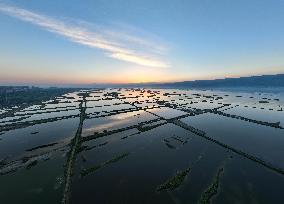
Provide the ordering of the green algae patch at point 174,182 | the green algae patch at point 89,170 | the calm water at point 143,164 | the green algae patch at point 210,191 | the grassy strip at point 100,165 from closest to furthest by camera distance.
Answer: the green algae patch at point 210,191 < the calm water at point 143,164 < the green algae patch at point 174,182 < the green algae patch at point 89,170 < the grassy strip at point 100,165

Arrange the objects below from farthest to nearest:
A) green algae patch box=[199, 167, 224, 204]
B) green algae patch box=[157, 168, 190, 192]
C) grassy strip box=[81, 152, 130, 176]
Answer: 1. grassy strip box=[81, 152, 130, 176]
2. green algae patch box=[157, 168, 190, 192]
3. green algae patch box=[199, 167, 224, 204]

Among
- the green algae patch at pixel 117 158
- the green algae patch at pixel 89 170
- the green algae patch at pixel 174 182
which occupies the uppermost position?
the green algae patch at pixel 174 182

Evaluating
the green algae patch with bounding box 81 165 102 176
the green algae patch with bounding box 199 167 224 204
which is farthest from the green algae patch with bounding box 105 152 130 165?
the green algae patch with bounding box 199 167 224 204

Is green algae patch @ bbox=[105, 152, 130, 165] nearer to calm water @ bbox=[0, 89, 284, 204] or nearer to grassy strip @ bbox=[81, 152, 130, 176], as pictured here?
grassy strip @ bbox=[81, 152, 130, 176]

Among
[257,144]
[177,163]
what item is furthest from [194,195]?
[257,144]

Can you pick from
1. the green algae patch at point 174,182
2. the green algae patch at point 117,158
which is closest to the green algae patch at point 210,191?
the green algae patch at point 174,182

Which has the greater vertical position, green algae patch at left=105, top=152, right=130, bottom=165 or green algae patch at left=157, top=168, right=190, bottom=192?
green algae patch at left=157, top=168, right=190, bottom=192

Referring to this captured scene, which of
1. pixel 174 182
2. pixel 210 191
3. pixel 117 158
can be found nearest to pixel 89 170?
pixel 117 158

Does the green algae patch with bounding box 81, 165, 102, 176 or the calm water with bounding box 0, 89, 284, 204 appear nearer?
the calm water with bounding box 0, 89, 284, 204

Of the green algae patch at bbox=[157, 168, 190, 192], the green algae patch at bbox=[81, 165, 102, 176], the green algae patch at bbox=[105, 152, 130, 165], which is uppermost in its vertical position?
the green algae patch at bbox=[157, 168, 190, 192]

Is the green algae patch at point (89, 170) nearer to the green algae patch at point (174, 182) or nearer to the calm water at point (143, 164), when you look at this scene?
the calm water at point (143, 164)
